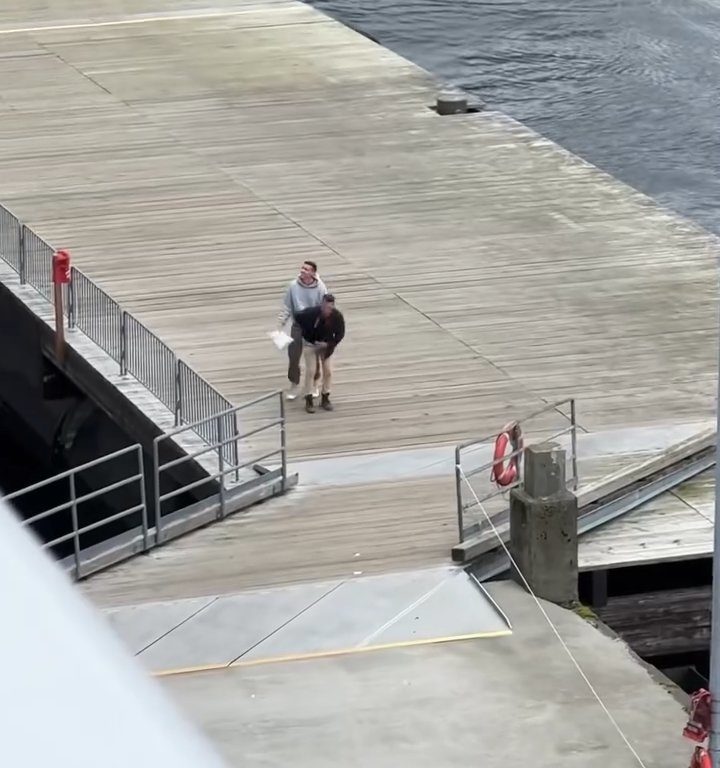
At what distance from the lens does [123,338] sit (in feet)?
57.9

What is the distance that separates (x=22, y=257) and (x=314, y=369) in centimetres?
578

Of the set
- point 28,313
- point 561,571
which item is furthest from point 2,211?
point 561,571

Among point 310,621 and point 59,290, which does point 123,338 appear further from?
point 310,621

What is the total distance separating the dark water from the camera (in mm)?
36500

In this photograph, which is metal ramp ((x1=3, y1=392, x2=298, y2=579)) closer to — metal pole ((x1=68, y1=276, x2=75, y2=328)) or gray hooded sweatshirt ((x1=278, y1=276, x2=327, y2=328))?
gray hooded sweatshirt ((x1=278, y1=276, x2=327, y2=328))

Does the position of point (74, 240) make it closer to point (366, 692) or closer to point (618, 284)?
point (618, 284)

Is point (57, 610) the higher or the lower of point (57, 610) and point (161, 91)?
the higher

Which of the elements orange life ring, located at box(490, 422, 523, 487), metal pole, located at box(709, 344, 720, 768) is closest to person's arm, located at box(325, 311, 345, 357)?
orange life ring, located at box(490, 422, 523, 487)

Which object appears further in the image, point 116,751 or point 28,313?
point 28,313

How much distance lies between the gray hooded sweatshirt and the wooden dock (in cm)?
110

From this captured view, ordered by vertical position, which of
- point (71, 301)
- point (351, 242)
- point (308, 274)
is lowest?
point (351, 242)

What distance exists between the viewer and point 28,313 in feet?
67.8

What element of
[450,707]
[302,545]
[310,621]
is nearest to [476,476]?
[302,545]

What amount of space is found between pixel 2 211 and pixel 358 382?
7421mm
